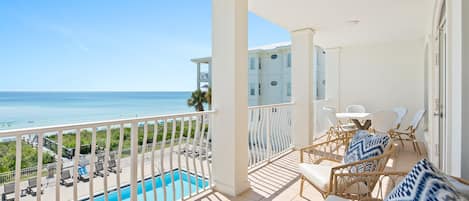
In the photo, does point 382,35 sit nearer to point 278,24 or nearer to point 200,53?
point 278,24

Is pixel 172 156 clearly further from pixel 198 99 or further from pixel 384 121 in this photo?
pixel 198 99

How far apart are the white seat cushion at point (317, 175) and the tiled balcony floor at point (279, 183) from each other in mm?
446

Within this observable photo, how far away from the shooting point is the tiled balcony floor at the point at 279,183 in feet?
9.07

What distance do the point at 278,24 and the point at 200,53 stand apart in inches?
989

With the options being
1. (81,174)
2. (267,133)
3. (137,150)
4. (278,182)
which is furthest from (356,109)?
(81,174)

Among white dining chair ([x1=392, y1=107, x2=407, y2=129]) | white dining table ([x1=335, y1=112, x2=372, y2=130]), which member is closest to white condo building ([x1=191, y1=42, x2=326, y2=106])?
white dining table ([x1=335, y1=112, x2=372, y2=130])

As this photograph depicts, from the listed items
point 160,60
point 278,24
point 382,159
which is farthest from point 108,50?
point 382,159

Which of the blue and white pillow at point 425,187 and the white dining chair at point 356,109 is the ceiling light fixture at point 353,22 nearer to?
the white dining chair at point 356,109

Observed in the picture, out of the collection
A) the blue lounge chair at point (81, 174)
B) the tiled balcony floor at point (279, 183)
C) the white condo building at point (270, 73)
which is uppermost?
the white condo building at point (270, 73)

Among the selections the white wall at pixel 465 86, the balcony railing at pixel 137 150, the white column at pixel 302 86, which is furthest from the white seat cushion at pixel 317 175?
the white column at pixel 302 86

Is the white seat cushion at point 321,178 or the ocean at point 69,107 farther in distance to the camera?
the ocean at point 69,107

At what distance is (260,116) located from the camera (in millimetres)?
4113

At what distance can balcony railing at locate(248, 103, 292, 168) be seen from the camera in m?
4.02

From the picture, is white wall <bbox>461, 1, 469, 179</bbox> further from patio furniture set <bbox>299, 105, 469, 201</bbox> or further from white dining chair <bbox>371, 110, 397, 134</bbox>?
white dining chair <bbox>371, 110, 397, 134</bbox>
